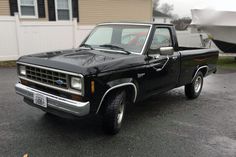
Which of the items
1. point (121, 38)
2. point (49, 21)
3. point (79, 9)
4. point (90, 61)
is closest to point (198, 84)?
point (121, 38)

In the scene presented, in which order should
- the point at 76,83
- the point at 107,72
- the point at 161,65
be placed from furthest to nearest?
the point at 161,65
the point at 107,72
the point at 76,83

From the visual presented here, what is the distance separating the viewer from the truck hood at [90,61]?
350cm

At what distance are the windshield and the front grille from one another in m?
1.46

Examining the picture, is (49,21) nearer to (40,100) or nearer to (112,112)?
(40,100)

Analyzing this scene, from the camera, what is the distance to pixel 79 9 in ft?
49.1

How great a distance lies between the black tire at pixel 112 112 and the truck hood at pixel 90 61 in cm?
48

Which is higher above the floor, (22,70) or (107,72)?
(107,72)

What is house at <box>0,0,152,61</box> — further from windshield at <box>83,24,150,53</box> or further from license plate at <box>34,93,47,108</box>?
license plate at <box>34,93,47,108</box>

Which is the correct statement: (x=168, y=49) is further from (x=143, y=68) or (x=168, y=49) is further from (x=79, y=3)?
(x=79, y=3)

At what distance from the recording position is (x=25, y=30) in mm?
11383

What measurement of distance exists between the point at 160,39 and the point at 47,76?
101 inches

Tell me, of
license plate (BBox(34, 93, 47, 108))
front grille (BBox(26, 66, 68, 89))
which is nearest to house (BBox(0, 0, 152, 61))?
front grille (BBox(26, 66, 68, 89))

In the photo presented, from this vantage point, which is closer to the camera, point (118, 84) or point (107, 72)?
point (107, 72)

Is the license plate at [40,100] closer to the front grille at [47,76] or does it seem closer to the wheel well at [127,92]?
the front grille at [47,76]
